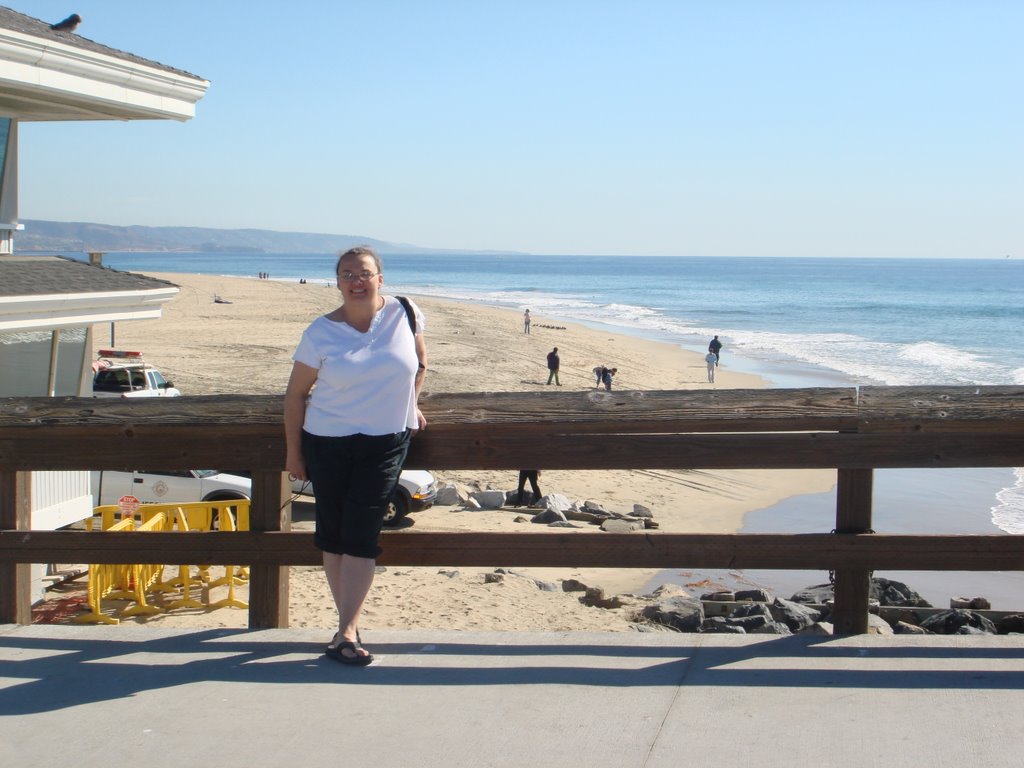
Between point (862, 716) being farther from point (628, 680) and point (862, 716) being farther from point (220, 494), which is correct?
point (220, 494)

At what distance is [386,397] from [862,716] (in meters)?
2.09

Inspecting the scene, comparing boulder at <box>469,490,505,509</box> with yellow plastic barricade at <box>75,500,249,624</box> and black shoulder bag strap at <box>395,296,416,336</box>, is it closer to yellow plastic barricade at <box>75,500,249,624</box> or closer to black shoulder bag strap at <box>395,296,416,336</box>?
yellow plastic barricade at <box>75,500,249,624</box>

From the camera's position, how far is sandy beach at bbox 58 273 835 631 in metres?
10.0

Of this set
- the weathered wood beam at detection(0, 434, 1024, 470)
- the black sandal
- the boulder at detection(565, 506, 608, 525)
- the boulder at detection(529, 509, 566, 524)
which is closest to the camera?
the black sandal

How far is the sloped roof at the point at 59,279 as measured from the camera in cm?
957

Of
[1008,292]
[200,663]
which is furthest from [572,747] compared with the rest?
[1008,292]

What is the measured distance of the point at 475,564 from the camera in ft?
15.4

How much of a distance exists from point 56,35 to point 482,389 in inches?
829

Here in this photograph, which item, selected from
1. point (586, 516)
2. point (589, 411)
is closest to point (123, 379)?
point (586, 516)

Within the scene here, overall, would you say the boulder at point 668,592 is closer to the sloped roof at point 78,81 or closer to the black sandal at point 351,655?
the sloped roof at point 78,81

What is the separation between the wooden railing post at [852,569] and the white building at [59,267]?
716 cm

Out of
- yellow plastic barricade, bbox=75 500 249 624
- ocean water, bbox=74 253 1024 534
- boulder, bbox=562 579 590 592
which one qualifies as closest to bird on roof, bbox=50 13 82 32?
yellow plastic barricade, bbox=75 500 249 624

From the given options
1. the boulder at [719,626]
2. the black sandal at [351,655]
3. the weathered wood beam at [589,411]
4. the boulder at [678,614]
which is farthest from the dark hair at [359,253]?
the boulder at [678,614]

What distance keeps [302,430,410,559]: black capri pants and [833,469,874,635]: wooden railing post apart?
1.88 metres
